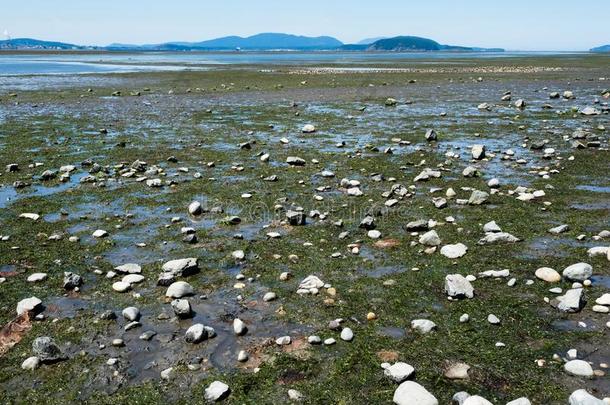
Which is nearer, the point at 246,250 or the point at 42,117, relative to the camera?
the point at 246,250

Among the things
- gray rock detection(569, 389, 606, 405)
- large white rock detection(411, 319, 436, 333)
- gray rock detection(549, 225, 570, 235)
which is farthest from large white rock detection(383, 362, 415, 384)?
gray rock detection(549, 225, 570, 235)

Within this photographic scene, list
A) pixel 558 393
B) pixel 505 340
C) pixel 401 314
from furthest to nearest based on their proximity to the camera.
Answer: pixel 401 314, pixel 505 340, pixel 558 393

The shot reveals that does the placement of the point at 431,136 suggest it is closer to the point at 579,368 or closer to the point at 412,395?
the point at 579,368

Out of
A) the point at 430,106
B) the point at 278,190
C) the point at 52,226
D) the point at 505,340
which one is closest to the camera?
the point at 505,340

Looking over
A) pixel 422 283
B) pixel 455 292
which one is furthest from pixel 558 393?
pixel 422 283

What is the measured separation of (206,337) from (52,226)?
6743mm

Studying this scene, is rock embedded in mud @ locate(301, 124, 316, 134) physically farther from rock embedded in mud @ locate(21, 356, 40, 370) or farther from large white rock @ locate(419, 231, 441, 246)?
rock embedded in mud @ locate(21, 356, 40, 370)

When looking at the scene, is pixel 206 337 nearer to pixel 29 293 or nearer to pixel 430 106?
pixel 29 293

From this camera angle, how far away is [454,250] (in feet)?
31.8

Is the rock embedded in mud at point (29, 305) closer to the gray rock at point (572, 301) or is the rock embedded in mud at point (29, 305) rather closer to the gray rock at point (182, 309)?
the gray rock at point (182, 309)

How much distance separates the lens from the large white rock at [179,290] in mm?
8375

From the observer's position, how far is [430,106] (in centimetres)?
3450

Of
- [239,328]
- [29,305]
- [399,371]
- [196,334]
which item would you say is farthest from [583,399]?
[29,305]

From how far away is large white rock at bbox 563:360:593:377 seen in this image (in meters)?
5.98
